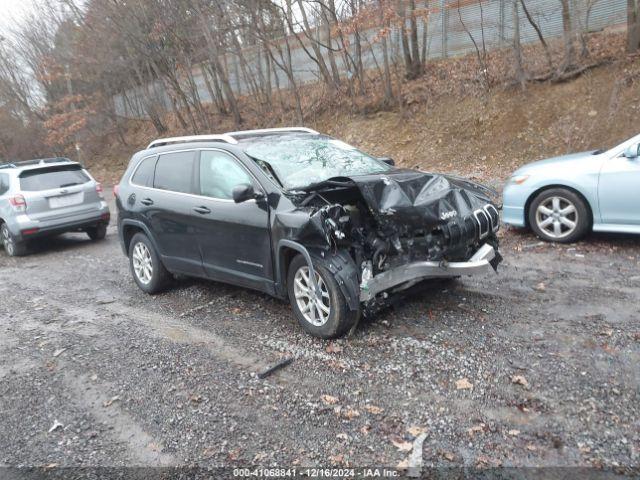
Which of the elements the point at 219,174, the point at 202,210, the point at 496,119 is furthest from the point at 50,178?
the point at 496,119

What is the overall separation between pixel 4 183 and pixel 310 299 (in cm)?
835

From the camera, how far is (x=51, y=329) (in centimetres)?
551

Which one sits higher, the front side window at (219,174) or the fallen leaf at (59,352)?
the front side window at (219,174)

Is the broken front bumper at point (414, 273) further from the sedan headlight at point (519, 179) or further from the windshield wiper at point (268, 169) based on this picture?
the sedan headlight at point (519, 179)

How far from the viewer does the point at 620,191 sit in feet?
19.9

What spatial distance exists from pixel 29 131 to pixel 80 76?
7.08 m

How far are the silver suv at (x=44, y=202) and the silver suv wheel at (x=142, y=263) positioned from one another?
413cm

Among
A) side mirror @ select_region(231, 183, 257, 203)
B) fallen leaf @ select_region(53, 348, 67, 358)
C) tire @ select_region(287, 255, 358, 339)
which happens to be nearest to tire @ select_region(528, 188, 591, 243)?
tire @ select_region(287, 255, 358, 339)

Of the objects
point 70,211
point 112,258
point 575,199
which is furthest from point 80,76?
point 575,199

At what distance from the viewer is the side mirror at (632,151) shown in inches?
235

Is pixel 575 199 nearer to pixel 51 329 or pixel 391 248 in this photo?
pixel 391 248

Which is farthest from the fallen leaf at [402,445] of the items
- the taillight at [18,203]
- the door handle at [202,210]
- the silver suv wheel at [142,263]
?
the taillight at [18,203]

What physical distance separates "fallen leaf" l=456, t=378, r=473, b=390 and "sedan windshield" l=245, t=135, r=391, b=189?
84.6 inches

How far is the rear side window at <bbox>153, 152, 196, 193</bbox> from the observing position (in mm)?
5621
